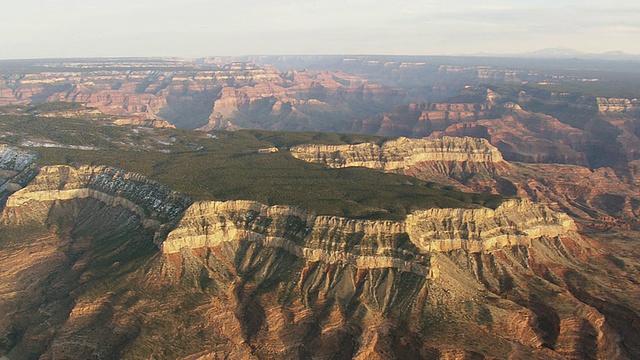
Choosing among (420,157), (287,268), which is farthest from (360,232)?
(420,157)

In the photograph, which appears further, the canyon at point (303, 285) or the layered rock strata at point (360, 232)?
the layered rock strata at point (360, 232)

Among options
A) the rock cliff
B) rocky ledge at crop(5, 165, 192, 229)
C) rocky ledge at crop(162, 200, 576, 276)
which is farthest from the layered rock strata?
the rock cliff

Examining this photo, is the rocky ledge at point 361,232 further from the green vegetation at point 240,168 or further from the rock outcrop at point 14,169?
the rock outcrop at point 14,169

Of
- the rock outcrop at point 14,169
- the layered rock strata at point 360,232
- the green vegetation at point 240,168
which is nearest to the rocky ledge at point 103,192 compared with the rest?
the green vegetation at point 240,168

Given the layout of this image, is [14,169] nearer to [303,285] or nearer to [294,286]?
[294,286]

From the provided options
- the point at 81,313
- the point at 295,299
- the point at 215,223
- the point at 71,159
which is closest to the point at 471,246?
the point at 295,299

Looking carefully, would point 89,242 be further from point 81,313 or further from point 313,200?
point 313,200
